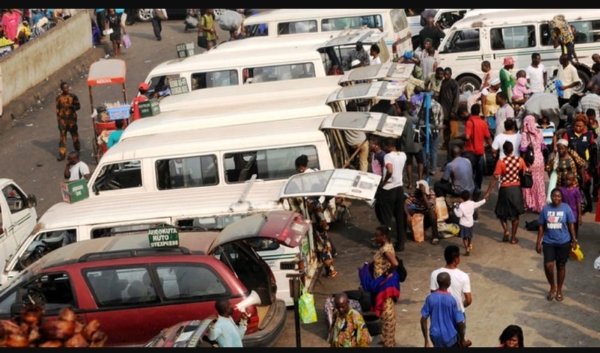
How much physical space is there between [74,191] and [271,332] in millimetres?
4035

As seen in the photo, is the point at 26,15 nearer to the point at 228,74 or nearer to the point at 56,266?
the point at 228,74

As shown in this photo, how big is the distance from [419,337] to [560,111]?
770 cm

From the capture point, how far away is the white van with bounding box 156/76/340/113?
1917 centimetres

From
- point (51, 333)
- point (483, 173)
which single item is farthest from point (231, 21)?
point (51, 333)

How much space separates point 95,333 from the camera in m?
9.57

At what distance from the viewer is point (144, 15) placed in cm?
3725

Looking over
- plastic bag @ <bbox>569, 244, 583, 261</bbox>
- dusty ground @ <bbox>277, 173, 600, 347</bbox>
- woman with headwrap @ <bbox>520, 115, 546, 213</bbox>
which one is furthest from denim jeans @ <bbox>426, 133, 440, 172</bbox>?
plastic bag @ <bbox>569, 244, 583, 261</bbox>

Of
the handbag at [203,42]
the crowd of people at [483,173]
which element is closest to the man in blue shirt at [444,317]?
the crowd of people at [483,173]

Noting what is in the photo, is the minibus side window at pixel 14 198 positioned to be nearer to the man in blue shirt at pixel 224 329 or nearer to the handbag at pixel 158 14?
the man in blue shirt at pixel 224 329

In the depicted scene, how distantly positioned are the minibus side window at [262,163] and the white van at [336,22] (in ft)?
34.1

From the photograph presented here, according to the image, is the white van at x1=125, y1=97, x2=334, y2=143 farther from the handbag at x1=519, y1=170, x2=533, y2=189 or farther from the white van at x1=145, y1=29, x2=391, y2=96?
the handbag at x1=519, y1=170, x2=533, y2=189

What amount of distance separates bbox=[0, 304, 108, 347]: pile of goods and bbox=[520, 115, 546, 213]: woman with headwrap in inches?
343

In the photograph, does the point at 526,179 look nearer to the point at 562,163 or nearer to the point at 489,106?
the point at 562,163

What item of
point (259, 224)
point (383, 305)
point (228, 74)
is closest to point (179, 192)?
point (259, 224)
